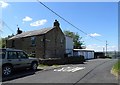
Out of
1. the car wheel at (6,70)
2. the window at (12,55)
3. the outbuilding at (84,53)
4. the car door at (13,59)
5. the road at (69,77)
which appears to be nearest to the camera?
the road at (69,77)

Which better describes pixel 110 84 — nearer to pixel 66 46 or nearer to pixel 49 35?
pixel 49 35

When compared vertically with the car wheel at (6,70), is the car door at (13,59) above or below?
above

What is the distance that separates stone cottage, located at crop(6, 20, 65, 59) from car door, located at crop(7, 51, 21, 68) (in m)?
20.4

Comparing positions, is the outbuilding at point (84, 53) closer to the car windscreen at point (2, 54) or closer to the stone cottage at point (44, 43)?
the stone cottage at point (44, 43)

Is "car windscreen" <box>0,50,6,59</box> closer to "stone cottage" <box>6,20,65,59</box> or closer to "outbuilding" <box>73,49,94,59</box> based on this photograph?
"stone cottage" <box>6,20,65,59</box>

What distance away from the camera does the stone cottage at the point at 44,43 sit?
126ft

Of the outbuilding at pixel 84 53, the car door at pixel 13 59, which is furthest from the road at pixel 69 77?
the outbuilding at pixel 84 53

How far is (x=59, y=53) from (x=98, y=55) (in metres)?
31.5

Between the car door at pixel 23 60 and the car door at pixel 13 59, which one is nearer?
the car door at pixel 13 59

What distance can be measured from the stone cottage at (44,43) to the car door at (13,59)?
66.9 feet

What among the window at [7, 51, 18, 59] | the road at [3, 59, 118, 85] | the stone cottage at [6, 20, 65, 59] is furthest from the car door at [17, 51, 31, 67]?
the stone cottage at [6, 20, 65, 59]

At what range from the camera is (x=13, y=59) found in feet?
55.8

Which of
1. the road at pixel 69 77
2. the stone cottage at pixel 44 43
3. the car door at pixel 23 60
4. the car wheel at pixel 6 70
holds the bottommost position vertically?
the road at pixel 69 77

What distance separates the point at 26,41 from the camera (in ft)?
136
